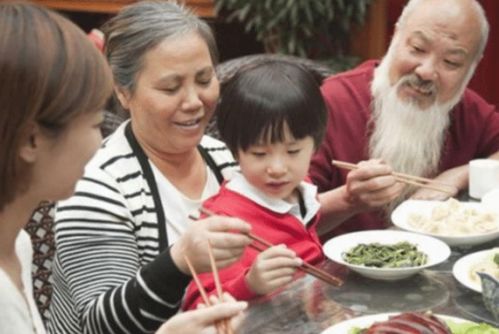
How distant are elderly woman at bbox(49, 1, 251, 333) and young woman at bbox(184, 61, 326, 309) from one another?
0.10 metres

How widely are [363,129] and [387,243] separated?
916 mm

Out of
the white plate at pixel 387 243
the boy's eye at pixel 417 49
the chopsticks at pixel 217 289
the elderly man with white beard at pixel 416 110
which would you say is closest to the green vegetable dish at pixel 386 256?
the white plate at pixel 387 243

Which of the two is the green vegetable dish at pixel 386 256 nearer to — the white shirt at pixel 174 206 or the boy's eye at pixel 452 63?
the white shirt at pixel 174 206

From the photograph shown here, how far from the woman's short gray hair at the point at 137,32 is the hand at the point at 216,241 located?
1.62 ft

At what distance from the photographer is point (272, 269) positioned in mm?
1598

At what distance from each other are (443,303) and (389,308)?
0.12m

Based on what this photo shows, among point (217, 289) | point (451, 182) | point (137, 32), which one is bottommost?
point (451, 182)

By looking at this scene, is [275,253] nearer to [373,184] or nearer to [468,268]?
[468,268]

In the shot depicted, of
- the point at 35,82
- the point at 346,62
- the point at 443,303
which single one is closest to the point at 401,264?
the point at 443,303

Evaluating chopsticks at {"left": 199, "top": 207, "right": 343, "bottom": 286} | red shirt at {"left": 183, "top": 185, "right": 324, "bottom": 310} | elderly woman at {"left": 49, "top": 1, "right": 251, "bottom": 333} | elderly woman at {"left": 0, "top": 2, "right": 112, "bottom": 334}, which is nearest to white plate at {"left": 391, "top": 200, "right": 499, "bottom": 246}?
red shirt at {"left": 183, "top": 185, "right": 324, "bottom": 310}

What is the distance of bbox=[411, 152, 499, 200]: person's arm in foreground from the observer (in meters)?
2.38

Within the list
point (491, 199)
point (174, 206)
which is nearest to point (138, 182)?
point (174, 206)

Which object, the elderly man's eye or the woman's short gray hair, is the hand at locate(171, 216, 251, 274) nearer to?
the woman's short gray hair

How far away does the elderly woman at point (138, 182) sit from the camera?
5.85 feet
